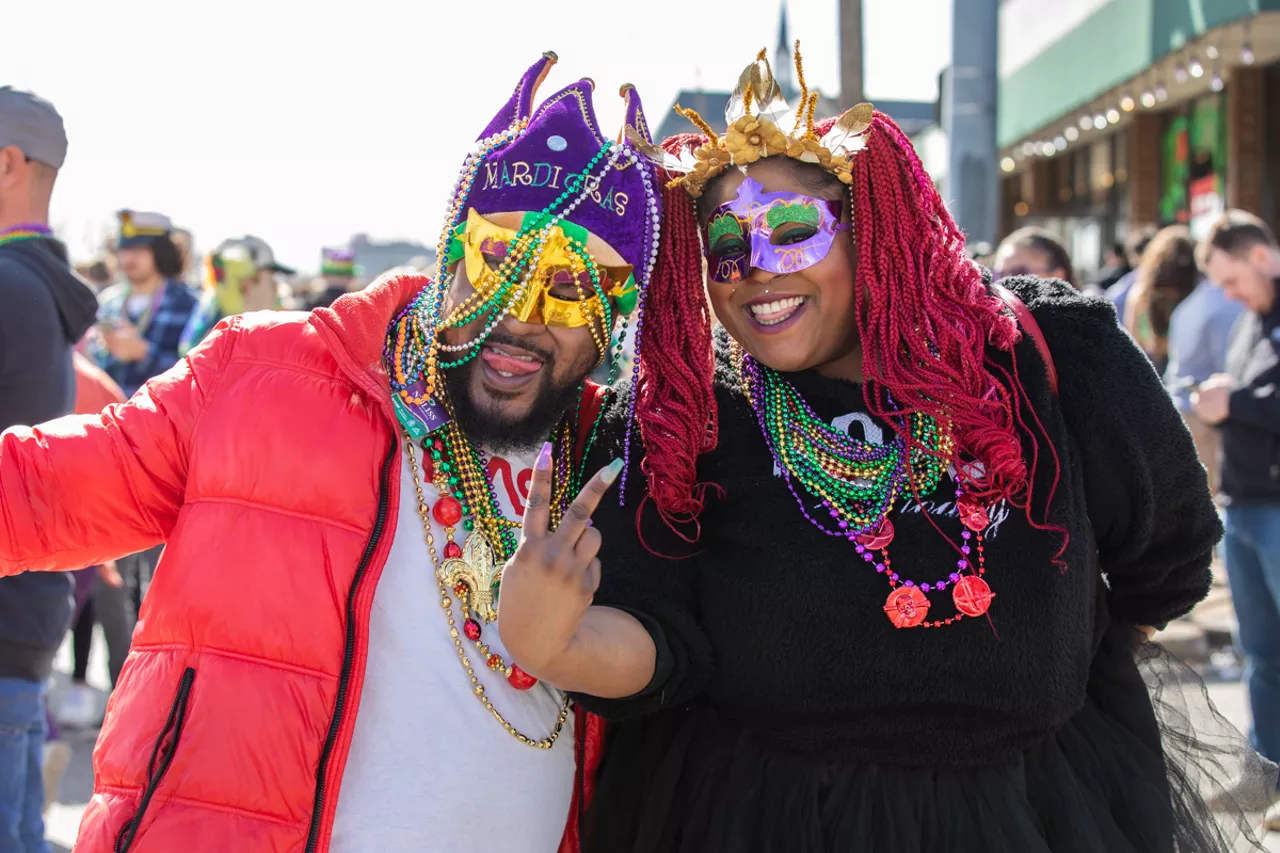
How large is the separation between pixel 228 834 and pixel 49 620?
4.82 ft

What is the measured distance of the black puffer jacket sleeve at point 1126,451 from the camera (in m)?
2.18

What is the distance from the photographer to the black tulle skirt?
6.68ft

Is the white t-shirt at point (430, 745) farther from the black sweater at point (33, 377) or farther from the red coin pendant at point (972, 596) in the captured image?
the black sweater at point (33, 377)

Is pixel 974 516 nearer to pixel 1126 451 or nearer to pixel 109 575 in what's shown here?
pixel 1126 451

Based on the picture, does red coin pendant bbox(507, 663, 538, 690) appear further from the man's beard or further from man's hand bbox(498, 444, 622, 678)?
the man's beard

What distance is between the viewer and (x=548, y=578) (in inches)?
70.4

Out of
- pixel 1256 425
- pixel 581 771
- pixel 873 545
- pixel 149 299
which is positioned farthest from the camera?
pixel 149 299

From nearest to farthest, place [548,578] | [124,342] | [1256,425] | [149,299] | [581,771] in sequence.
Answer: [548,578] → [581,771] → [1256,425] → [124,342] → [149,299]

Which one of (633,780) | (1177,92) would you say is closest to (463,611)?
(633,780)

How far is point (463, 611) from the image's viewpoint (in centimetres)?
212

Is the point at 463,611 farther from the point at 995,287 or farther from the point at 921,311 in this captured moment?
the point at 995,287

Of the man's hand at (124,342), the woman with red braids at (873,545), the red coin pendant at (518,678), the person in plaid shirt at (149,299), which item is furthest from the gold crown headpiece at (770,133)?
the person in plaid shirt at (149,299)

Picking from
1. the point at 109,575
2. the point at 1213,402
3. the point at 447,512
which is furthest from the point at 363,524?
the point at 1213,402

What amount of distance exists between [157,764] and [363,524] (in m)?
0.48
